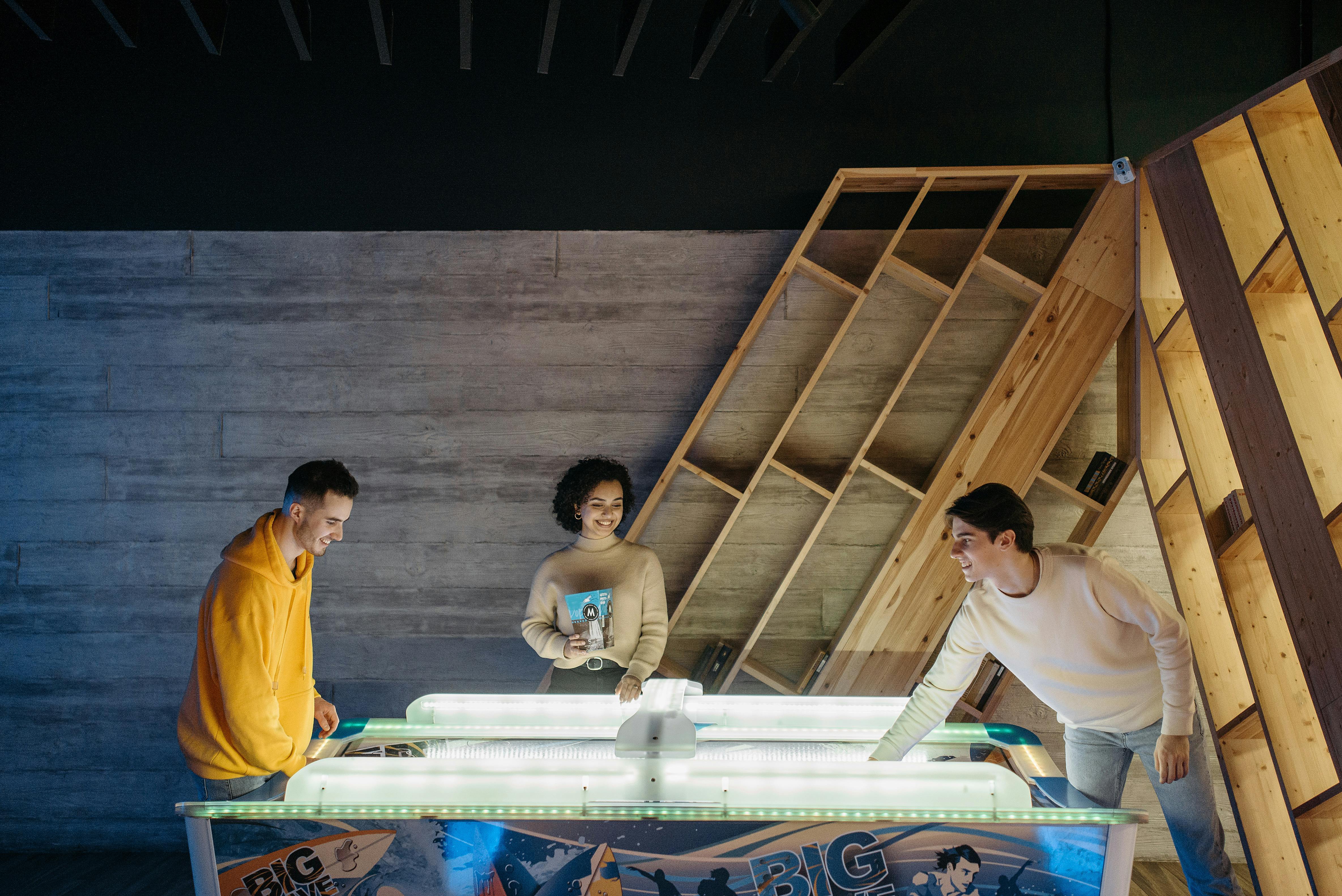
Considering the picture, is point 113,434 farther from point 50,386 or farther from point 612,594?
point 612,594

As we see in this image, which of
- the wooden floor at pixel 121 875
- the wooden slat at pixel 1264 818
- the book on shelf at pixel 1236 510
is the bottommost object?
the wooden floor at pixel 121 875

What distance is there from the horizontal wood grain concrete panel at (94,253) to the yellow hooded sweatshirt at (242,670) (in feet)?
6.24

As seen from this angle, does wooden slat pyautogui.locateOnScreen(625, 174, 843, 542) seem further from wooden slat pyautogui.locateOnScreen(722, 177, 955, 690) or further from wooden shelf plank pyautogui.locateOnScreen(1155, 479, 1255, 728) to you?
wooden shelf plank pyautogui.locateOnScreen(1155, 479, 1255, 728)

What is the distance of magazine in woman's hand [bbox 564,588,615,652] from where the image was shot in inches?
96.8

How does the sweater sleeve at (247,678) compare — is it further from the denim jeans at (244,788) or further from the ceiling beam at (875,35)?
the ceiling beam at (875,35)

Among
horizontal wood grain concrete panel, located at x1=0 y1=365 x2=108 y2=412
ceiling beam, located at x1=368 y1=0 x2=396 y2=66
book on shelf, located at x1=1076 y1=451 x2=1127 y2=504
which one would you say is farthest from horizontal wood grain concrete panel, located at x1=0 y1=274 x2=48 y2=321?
book on shelf, located at x1=1076 y1=451 x2=1127 y2=504

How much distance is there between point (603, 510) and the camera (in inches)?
101

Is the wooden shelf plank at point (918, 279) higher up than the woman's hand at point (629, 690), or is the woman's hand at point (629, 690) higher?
the wooden shelf plank at point (918, 279)

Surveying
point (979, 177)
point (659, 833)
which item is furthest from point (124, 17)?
point (979, 177)

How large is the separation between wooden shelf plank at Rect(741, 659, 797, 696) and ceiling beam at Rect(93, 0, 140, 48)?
8.51 ft

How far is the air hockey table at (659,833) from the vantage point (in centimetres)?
157

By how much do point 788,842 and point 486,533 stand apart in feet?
6.36

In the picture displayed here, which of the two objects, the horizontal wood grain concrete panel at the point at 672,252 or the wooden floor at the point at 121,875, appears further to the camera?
the horizontal wood grain concrete panel at the point at 672,252

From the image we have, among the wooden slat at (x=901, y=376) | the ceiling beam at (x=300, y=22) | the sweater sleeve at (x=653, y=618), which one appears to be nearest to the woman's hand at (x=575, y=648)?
the sweater sleeve at (x=653, y=618)
